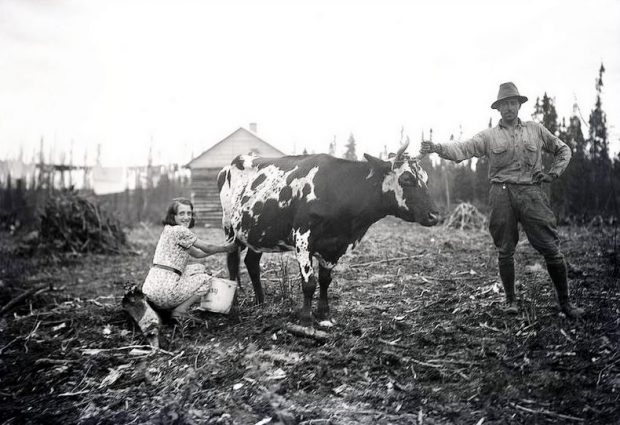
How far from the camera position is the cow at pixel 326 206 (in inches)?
204

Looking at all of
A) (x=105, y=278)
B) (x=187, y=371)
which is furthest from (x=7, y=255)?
(x=187, y=371)

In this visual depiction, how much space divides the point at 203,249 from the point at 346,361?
7.43 feet

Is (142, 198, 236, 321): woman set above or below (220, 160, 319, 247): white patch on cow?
below

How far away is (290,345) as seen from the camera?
4.84 meters

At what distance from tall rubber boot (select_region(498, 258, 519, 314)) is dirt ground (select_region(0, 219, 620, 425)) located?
142 millimetres

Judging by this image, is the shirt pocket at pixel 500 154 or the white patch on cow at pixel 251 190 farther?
the white patch on cow at pixel 251 190

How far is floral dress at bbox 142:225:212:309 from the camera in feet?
17.1

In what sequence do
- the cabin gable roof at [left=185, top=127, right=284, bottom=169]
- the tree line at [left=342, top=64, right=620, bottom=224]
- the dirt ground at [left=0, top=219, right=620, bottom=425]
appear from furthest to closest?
the cabin gable roof at [left=185, top=127, right=284, bottom=169] → the tree line at [left=342, top=64, right=620, bottom=224] → the dirt ground at [left=0, top=219, right=620, bottom=425]

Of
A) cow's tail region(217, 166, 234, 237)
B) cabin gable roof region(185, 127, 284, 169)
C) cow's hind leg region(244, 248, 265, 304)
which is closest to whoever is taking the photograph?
cow's hind leg region(244, 248, 265, 304)

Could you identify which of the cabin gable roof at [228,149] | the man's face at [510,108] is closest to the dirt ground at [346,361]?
the man's face at [510,108]

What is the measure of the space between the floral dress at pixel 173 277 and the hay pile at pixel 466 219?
14370 mm

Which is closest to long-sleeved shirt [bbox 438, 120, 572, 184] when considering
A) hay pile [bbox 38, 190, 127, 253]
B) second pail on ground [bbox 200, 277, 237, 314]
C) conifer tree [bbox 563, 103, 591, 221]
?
second pail on ground [bbox 200, 277, 237, 314]

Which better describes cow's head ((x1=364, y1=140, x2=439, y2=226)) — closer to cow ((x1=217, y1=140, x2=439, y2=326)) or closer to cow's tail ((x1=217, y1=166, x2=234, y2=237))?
cow ((x1=217, y1=140, x2=439, y2=326))

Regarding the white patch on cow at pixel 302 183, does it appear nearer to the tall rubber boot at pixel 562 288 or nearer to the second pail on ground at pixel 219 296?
the second pail on ground at pixel 219 296
